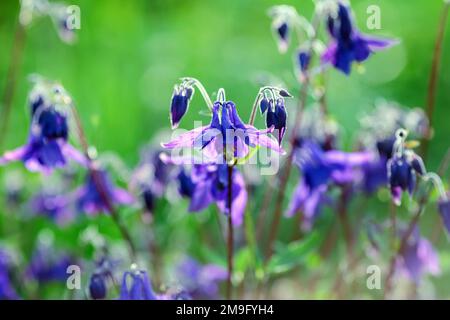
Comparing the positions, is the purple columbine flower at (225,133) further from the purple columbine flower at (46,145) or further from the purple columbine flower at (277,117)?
the purple columbine flower at (46,145)

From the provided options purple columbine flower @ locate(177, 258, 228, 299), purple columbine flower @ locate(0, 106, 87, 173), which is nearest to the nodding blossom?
purple columbine flower @ locate(177, 258, 228, 299)

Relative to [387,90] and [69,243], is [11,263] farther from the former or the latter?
[387,90]

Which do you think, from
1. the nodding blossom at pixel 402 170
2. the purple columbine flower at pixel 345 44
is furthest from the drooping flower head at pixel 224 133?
the purple columbine flower at pixel 345 44

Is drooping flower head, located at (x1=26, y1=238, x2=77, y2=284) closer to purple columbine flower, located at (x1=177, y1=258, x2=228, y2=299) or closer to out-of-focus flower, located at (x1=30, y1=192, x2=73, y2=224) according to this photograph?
out-of-focus flower, located at (x1=30, y1=192, x2=73, y2=224)

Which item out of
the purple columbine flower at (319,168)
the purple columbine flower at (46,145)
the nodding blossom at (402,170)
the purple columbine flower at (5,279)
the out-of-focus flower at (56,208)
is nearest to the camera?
the nodding blossom at (402,170)

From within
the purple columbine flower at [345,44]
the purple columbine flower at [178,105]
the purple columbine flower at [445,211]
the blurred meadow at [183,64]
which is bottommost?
the purple columbine flower at [445,211]

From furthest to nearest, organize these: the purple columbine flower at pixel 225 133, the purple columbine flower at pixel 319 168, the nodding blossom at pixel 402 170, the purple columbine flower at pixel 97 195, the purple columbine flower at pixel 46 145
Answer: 1. the purple columbine flower at pixel 97 195
2. the purple columbine flower at pixel 319 168
3. the purple columbine flower at pixel 46 145
4. the nodding blossom at pixel 402 170
5. the purple columbine flower at pixel 225 133

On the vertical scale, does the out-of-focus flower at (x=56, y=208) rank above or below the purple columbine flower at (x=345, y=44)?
below
